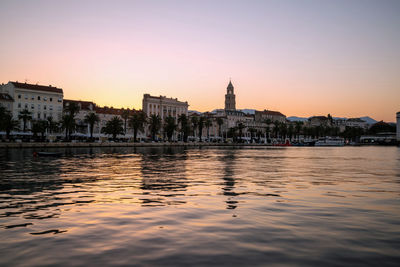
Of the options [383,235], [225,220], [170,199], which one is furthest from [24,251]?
[383,235]

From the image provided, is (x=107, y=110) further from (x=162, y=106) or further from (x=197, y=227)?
(x=197, y=227)

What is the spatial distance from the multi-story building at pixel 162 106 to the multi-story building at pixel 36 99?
192 ft

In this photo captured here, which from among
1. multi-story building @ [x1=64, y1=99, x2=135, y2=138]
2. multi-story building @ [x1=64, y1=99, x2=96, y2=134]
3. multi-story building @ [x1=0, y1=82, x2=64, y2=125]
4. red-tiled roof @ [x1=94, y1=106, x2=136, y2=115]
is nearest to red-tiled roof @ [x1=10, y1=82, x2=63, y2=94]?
multi-story building @ [x1=0, y1=82, x2=64, y2=125]

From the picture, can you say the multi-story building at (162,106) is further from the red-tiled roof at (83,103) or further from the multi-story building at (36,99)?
the multi-story building at (36,99)

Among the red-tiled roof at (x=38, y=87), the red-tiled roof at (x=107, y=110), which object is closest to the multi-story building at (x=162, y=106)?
the red-tiled roof at (x=107, y=110)

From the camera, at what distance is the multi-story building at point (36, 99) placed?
120m

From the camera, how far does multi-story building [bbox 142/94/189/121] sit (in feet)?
609

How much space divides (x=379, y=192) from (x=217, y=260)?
16.2m

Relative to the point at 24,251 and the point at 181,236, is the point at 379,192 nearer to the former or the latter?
the point at 181,236

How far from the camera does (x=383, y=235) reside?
10867 mm

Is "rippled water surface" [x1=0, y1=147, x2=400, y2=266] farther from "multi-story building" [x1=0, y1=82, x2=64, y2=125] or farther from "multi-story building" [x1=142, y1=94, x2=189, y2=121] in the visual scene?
"multi-story building" [x1=142, y1=94, x2=189, y2=121]

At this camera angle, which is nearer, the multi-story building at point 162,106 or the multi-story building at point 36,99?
the multi-story building at point 36,99

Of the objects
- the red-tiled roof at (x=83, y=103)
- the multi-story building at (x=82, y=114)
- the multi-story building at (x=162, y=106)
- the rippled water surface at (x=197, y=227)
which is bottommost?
the rippled water surface at (x=197, y=227)

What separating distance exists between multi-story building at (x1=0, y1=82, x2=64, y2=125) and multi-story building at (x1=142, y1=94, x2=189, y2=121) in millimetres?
58613
